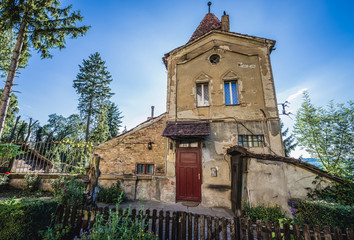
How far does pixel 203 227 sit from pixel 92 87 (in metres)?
25.4

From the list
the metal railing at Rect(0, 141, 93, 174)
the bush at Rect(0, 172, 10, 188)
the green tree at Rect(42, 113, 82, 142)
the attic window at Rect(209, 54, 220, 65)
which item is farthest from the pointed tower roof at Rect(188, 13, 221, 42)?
the green tree at Rect(42, 113, 82, 142)

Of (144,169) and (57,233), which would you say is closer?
(57,233)

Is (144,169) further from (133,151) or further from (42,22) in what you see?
(42,22)

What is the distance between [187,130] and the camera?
7.86 m

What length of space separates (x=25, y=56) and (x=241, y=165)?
13.3 metres

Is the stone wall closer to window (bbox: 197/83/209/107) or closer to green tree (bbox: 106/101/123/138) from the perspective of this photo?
window (bbox: 197/83/209/107)

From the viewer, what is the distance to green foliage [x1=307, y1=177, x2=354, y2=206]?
15.6 ft

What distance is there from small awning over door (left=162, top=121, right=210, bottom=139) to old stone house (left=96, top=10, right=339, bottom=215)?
5 centimetres

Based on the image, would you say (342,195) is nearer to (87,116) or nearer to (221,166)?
(221,166)

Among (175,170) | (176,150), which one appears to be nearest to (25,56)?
(176,150)

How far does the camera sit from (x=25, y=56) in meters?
8.85

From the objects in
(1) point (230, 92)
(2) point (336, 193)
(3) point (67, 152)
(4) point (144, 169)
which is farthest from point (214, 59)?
(3) point (67, 152)

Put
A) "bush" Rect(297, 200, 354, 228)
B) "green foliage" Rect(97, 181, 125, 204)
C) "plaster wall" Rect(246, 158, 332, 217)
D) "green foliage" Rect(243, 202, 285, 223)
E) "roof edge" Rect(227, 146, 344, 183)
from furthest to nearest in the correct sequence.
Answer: "green foliage" Rect(97, 181, 125, 204) → "plaster wall" Rect(246, 158, 332, 217) → "roof edge" Rect(227, 146, 344, 183) → "green foliage" Rect(243, 202, 285, 223) → "bush" Rect(297, 200, 354, 228)

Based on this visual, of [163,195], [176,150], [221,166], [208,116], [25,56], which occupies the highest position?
[25,56]
